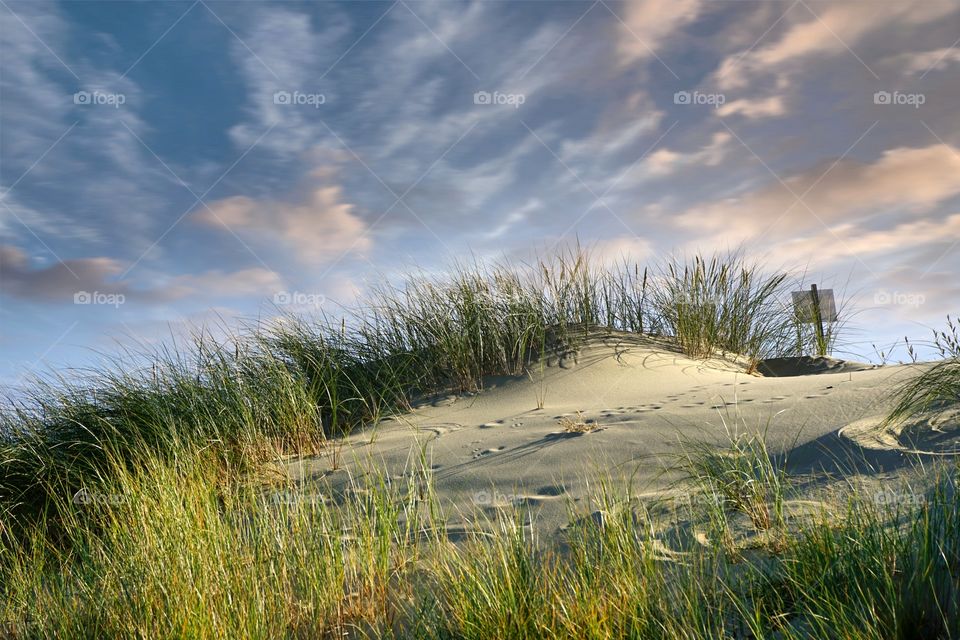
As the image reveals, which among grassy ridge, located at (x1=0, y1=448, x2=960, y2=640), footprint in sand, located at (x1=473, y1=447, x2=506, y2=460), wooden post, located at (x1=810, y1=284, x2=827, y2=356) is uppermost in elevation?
wooden post, located at (x1=810, y1=284, x2=827, y2=356)

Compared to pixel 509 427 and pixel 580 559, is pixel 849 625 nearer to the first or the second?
pixel 580 559

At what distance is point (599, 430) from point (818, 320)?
276 inches

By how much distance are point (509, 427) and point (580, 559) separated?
2.88 meters

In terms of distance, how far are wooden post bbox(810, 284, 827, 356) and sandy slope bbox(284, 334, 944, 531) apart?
3.85m

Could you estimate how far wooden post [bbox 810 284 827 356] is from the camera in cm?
1027

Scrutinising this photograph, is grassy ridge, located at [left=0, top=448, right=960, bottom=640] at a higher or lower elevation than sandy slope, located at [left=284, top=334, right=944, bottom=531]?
lower

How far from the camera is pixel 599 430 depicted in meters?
4.87

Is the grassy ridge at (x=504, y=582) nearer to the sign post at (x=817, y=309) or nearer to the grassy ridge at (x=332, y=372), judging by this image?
the grassy ridge at (x=332, y=372)

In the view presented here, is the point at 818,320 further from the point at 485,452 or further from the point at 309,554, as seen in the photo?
the point at 309,554

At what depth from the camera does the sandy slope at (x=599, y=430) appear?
3906mm

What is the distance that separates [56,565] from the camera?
4.72 meters

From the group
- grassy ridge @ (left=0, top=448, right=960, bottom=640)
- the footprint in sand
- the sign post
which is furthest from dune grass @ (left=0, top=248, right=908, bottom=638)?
the sign post

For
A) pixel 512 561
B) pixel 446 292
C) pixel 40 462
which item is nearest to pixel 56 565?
pixel 40 462

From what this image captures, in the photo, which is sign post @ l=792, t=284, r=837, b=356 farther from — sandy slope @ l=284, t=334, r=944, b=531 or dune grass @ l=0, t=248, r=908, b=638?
dune grass @ l=0, t=248, r=908, b=638
